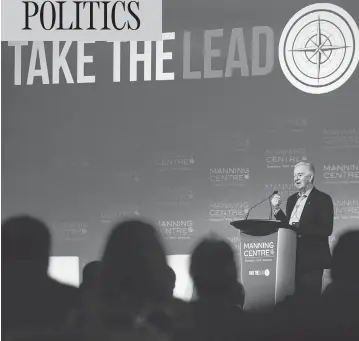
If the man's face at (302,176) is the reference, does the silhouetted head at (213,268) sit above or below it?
below

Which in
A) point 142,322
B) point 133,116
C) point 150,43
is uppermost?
point 150,43

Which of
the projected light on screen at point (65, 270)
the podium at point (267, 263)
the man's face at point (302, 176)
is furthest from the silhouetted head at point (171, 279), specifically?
the man's face at point (302, 176)

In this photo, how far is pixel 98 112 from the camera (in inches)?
147

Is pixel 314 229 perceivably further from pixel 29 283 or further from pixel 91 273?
pixel 29 283

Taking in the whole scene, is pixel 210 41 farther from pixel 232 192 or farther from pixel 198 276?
pixel 198 276

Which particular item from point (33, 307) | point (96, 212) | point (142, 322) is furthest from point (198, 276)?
point (33, 307)

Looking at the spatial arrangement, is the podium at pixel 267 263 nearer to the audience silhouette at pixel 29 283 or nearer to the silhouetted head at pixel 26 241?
the audience silhouette at pixel 29 283

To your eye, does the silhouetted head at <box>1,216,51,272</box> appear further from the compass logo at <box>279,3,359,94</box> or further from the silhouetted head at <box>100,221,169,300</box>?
the compass logo at <box>279,3,359,94</box>

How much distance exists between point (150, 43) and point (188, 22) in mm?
203

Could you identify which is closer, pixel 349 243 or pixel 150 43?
pixel 349 243

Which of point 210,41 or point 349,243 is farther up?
point 210,41

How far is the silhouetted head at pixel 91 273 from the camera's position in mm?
3660

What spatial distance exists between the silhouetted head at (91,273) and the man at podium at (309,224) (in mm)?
855

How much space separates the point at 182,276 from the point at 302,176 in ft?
2.31
